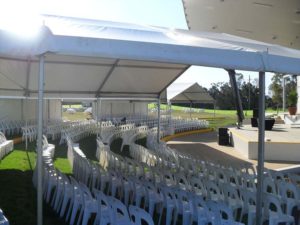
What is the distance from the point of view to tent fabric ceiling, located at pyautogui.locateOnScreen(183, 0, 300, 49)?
61.6ft

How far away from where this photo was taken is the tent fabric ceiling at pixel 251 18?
18766 mm

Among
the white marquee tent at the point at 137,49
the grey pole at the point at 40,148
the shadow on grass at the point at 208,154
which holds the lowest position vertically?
the shadow on grass at the point at 208,154

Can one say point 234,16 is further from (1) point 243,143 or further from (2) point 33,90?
(2) point 33,90

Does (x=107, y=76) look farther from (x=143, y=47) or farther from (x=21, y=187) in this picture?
(x=143, y=47)

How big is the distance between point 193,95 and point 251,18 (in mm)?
11632

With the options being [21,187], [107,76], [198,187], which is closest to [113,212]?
[198,187]

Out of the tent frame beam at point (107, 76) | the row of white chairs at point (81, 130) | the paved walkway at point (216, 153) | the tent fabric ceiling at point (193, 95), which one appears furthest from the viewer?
the tent fabric ceiling at point (193, 95)

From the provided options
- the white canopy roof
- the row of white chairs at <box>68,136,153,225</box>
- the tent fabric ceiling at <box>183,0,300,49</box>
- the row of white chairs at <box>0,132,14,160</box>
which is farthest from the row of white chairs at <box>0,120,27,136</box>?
the row of white chairs at <box>68,136,153,225</box>

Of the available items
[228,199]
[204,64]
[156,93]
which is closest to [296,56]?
[204,64]

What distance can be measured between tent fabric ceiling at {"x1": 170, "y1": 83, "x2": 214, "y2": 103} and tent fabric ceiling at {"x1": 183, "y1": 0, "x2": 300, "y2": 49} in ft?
17.9

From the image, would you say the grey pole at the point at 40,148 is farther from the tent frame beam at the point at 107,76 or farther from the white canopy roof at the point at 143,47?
the tent frame beam at the point at 107,76

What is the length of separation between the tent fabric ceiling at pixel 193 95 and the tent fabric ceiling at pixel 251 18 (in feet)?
17.9

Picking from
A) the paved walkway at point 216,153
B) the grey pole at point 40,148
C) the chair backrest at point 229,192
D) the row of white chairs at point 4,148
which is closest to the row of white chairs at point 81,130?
the row of white chairs at point 4,148

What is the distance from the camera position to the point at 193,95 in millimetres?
32469
